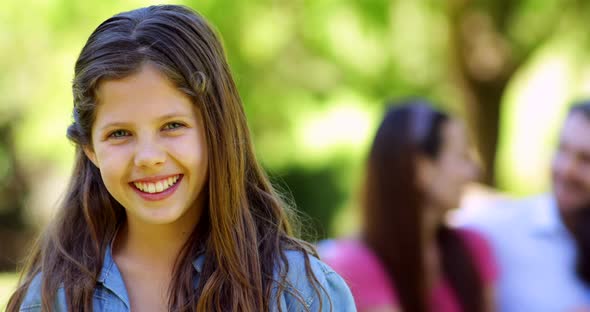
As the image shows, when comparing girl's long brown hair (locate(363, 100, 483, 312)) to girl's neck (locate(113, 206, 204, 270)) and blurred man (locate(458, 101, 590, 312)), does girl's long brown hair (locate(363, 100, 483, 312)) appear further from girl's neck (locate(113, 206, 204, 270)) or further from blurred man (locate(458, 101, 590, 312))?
girl's neck (locate(113, 206, 204, 270))

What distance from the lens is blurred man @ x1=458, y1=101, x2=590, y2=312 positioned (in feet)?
11.4

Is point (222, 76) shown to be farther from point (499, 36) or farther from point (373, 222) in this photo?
point (499, 36)

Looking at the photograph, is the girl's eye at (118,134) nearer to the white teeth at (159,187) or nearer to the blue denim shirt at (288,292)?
the white teeth at (159,187)

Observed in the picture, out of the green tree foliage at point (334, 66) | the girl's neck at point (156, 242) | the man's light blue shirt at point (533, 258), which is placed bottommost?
the man's light blue shirt at point (533, 258)

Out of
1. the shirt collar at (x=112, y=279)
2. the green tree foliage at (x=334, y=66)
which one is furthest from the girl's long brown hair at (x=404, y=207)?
the green tree foliage at (x=334, y=66)

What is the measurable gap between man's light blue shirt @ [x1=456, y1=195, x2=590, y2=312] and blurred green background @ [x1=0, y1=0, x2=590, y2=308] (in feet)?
8.00

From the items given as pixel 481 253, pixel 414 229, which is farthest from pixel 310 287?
pixel 481 253

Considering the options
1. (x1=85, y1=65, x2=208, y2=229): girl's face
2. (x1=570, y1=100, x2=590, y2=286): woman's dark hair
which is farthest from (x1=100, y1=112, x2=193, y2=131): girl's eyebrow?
(x1=570, y1=100, x2=590, y2=286): woman's dark hair

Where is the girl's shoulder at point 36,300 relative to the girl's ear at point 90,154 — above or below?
below

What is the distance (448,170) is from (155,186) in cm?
174

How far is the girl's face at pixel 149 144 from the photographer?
1.69 meters

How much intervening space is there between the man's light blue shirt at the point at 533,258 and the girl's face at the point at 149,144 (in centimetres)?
207

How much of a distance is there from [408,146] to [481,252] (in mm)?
544

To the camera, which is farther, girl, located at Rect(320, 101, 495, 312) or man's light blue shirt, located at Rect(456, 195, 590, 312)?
man's light blue shirt, located at Rect(456, 195, 590, 312)
